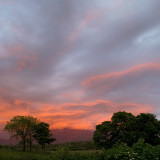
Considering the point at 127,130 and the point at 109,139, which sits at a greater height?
the point at 127,130

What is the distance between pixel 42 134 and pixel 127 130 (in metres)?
34.7

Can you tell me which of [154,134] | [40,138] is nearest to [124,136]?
[154,134]

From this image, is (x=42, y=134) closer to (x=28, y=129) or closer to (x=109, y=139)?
(x=28, y=129)

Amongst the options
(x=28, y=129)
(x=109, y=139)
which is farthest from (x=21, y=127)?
(x=109, y=139)

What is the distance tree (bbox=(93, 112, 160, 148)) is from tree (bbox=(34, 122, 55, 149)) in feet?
90.0

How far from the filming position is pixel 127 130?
144ft

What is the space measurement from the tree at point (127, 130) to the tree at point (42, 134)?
27.4 meters

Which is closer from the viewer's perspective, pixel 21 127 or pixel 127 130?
pixel 127 130

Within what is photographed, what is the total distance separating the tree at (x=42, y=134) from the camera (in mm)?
65938

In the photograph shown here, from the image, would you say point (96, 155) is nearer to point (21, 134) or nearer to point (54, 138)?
point (21, 134)

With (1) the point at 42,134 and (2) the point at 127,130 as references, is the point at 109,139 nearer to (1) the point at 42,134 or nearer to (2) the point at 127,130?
(2) the point at 127,130

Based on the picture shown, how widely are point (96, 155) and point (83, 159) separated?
1.47 m

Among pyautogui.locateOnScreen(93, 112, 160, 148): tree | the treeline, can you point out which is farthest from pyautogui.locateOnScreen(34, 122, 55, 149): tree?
pyautogui.locateOnScreen(93, 112, 160, 148): tree

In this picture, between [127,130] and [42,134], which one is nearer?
[127,130]
